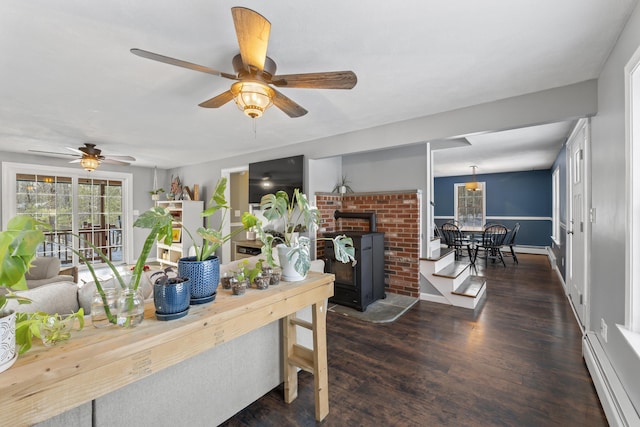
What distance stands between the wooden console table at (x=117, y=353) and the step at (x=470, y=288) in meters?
2.85

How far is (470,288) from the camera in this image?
3.91 meters

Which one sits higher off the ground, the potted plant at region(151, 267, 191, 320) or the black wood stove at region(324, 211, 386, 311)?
the potted plant at region(151, 267, 191, 320)

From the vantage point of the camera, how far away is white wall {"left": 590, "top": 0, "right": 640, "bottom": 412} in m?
1.56

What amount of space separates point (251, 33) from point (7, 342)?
1.46 m

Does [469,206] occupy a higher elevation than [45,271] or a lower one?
higher

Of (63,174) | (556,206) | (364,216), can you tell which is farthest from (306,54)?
(556,206)

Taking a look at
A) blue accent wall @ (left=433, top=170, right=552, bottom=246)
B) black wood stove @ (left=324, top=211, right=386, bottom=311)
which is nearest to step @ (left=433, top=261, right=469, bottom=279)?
black wood stove @ (left=324, top=211, right=386, bottom=311)

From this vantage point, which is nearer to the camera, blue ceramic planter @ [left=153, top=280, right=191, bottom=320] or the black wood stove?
blue ceramic planter @ [left=153, top=280, right=191, bottom=320]

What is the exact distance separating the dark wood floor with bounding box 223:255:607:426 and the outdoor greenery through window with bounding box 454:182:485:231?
537cm

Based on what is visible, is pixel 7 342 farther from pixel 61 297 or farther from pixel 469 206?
pixel 469 206

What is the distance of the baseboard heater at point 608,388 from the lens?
1477mm

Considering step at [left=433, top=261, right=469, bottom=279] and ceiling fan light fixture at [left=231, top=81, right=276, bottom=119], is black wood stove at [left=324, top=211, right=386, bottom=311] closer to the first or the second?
step at [left=433, top=261, right=469, bottom=279]

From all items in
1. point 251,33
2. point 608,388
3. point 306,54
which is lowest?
point 608,388

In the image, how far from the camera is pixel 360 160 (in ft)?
14.8
